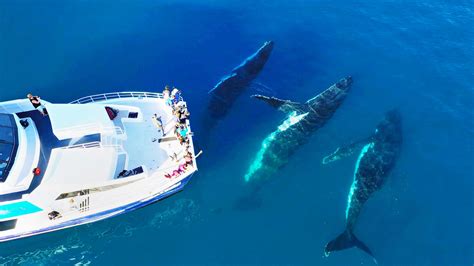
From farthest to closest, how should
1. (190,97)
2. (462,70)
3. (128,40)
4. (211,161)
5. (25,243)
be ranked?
(462,70)
(128,40)
(190,97)
(211,161)
(25,243)

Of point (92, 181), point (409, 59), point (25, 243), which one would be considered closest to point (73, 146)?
point (92, 181)

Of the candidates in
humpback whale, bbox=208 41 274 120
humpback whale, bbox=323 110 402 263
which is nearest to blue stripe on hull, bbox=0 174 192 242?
humpback whale, bbox=208 41 274 120

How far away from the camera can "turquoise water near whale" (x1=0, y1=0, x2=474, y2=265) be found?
76.9 ft

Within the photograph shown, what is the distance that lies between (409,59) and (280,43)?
39.2 ft

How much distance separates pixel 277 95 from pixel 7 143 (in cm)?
1924

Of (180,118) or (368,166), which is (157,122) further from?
(368,166)

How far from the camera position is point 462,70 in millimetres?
35062

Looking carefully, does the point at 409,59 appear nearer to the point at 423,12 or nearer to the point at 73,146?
the point at 423,12

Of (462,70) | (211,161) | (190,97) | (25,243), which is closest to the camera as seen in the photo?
(25,243)

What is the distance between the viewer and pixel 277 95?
31.3 m

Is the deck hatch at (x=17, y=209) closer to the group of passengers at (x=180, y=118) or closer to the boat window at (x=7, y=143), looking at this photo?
the boat window at (x=7, y=143)

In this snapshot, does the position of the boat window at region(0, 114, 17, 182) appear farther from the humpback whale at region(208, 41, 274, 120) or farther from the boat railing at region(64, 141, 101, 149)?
the humpback whale at region(208, 41, 274, 120)

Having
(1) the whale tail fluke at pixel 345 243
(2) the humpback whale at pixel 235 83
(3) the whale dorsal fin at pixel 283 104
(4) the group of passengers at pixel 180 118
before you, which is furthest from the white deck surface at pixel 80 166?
(1) the whale tail fluke at pixel 345 243

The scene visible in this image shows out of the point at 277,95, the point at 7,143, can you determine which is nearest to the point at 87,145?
the point at 7,143
